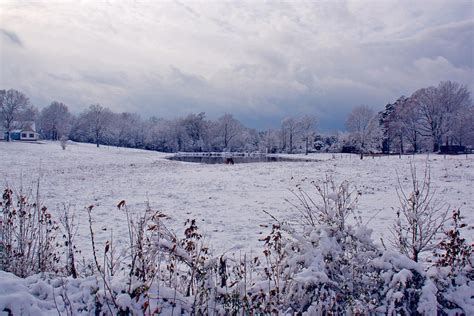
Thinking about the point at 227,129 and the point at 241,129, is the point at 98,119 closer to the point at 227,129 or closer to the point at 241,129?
the point at 227,129

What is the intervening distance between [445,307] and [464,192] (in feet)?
44.0

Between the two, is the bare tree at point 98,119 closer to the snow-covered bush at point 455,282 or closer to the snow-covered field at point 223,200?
the snow-covered field at point 223,200

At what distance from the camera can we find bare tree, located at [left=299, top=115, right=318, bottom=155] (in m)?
88.3

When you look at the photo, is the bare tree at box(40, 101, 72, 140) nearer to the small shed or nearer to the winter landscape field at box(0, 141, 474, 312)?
the small shed

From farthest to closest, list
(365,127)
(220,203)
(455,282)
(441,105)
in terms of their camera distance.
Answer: (365,127), (441,105), (220,203), (455,282)

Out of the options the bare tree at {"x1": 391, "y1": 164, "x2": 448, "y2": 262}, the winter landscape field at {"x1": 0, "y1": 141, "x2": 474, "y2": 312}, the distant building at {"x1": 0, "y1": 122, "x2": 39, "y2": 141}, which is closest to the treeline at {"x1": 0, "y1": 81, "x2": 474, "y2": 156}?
the distant building at {"x1": 0, "y1": 122, "x2": 39, "y2": 141}

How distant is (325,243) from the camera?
142 inches

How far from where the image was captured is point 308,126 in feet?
295

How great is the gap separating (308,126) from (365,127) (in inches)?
1252

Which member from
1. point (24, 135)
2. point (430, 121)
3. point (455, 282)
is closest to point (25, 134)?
point (24, 135)

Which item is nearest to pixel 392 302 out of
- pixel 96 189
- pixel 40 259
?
pixel 40 259

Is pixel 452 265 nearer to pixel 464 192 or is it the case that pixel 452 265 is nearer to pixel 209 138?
pixel 464 192

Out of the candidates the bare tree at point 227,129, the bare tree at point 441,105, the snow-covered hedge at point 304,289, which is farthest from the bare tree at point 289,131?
the snow-covered hedge at point 304,289

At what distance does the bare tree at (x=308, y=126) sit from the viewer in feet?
290
